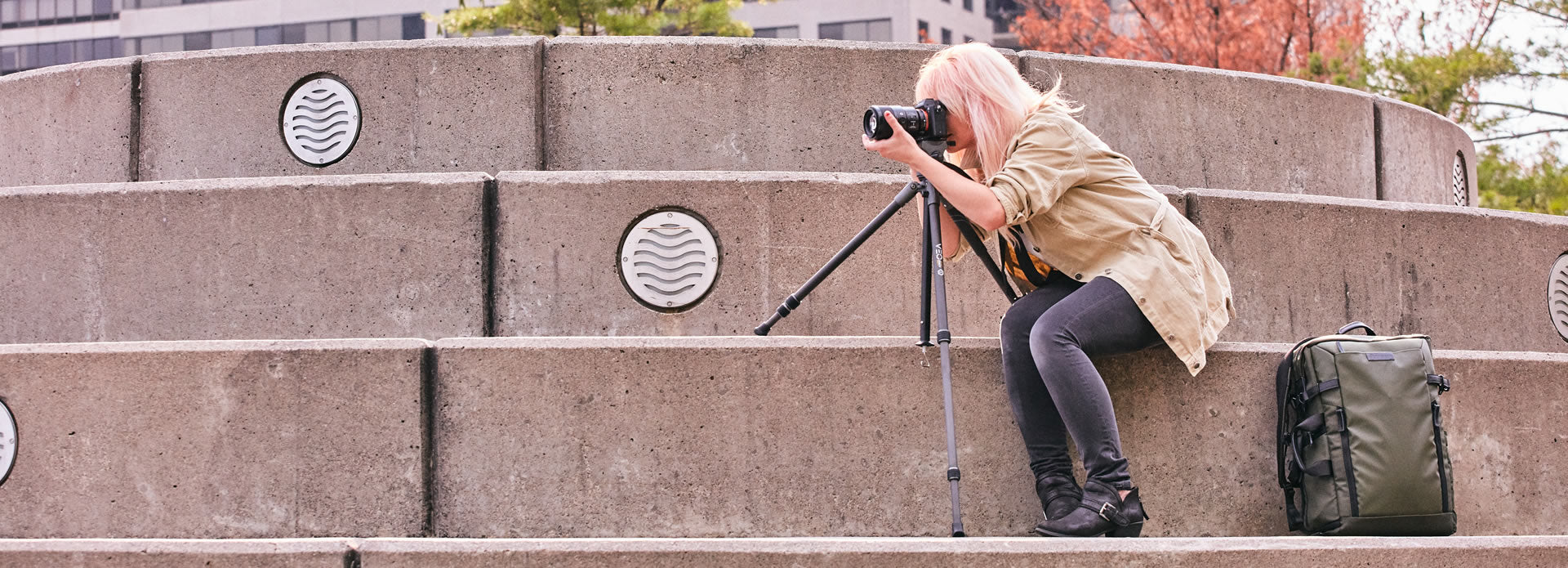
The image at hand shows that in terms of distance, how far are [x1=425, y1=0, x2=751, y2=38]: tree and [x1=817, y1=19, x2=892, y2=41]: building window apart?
15.4 m

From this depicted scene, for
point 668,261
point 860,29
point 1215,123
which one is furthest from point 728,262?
point 860,29

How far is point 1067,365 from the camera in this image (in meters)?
3.76

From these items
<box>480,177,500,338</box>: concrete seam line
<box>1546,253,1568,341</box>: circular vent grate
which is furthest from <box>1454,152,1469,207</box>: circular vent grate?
<box>480,177,500,338</box>: concrete seam line

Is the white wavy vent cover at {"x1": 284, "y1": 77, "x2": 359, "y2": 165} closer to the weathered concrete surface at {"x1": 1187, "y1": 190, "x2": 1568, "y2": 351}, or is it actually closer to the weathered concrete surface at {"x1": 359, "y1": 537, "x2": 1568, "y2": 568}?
the weathered concrete surface at {"x1": 359, "y1": 537, "x2": 1568, "y2": 568}

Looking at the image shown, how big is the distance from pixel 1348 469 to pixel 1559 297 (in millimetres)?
2600

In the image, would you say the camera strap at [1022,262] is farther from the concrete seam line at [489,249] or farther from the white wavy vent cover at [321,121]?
the white wavy vent cover at [321,121]

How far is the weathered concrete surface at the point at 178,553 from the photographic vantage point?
11.5 ft

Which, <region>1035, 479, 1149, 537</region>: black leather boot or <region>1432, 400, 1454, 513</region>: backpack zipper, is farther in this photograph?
<region>1432, 400, 1454, 513</region>: backpack zipper

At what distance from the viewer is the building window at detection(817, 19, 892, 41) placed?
33.8 meters

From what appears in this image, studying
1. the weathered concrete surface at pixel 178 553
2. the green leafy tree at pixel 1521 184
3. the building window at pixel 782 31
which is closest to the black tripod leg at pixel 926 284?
the weathered concrete surface at pixel 178 553

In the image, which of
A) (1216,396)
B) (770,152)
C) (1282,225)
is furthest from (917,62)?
(1216,396)

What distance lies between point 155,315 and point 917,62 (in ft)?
10.2

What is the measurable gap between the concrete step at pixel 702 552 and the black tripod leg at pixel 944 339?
0.65ft

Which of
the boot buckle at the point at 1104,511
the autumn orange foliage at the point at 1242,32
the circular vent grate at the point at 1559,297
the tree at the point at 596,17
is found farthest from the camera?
the autumn orange foliage at the point at 1242,32
